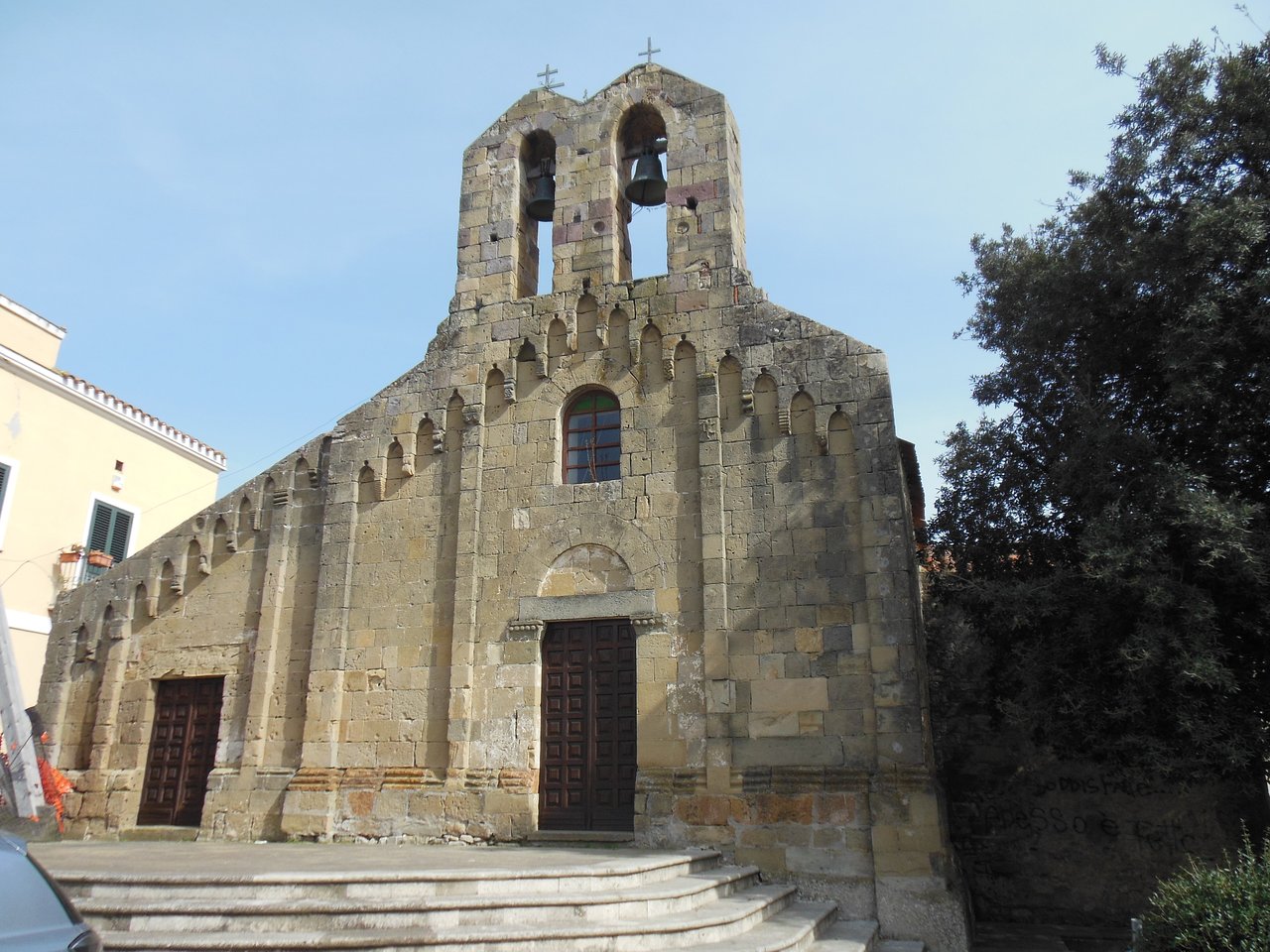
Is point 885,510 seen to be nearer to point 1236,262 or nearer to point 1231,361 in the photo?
point 1231,361

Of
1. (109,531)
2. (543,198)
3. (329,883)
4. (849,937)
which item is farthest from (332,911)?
(109,531)

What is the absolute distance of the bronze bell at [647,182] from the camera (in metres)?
13.5

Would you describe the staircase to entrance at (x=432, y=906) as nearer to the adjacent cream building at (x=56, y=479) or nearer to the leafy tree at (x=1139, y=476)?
the leafy tree at (x=1139, y=476)

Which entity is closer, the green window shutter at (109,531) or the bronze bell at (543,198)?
the bronze bell at (543,198)

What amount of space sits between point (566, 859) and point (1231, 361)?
869 centimetres

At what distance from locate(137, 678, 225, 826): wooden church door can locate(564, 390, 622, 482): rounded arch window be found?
19.4 feet

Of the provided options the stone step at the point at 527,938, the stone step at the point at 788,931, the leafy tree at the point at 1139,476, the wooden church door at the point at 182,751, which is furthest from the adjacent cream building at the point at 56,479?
the leafy tree at the point at 1139,476

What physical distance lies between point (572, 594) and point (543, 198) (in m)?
6.05

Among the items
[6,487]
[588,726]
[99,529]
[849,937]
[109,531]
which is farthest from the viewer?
[109,531]

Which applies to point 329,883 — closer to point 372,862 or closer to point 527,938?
point 372,862

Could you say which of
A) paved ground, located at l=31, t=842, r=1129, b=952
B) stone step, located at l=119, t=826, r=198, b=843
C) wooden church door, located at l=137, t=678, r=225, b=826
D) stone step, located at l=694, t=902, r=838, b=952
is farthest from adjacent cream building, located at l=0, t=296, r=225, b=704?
stone step, located at l=694, t=902, r=838, b=952

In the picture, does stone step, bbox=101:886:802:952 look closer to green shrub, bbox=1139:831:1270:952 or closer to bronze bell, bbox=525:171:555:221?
green shrub, bbox=1139:831:1270:952

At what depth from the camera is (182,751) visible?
1315 centimetres

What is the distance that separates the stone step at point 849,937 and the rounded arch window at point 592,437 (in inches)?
231
